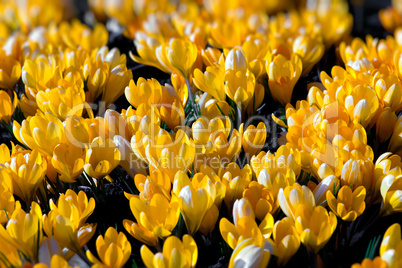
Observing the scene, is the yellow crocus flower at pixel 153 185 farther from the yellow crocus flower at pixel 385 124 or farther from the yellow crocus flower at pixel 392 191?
the yellow crocus flower at pixel 385 124

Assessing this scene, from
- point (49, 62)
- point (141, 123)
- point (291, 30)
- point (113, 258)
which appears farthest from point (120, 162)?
point (291, 30)

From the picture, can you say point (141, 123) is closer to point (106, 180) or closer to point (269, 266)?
point (106, 180)

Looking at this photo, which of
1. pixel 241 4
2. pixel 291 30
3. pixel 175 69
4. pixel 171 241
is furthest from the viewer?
pixel 241 4

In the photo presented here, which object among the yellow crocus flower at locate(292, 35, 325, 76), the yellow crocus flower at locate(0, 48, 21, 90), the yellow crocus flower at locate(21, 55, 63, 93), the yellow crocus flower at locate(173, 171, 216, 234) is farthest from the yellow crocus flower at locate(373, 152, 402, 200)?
the yellow crocus flower at locate(0, 48, 21, 90)

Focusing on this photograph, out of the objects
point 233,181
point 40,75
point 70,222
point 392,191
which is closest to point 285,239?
point 233,181

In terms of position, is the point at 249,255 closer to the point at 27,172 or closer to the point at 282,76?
the point at 27,172

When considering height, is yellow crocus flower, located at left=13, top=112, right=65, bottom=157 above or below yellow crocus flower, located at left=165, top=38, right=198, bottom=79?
below

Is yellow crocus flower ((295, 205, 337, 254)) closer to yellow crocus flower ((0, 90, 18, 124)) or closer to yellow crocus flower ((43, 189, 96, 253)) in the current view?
yellow crocus flower ((43, 189, 96, 253))
